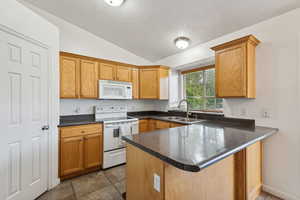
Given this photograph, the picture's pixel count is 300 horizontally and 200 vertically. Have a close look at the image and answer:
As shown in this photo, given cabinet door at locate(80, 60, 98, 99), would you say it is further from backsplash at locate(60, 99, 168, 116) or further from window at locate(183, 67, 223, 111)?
window at locate(183, 67, 223, 111)

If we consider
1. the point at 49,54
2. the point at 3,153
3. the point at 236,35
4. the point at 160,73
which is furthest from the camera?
the point at 160,73

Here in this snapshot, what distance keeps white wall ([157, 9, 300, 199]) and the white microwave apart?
2.46 metres

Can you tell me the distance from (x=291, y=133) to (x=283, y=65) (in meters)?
0.91

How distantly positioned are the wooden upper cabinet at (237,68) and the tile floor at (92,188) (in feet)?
4.89

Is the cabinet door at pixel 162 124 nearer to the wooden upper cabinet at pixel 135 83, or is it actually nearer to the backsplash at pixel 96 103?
the backsplash at pixel 96 103

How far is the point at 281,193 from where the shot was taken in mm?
1822

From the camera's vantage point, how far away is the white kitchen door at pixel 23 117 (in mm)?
1545

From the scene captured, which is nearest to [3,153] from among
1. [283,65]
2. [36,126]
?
[36,126]

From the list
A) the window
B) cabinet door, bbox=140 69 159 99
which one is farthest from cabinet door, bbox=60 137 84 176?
the window

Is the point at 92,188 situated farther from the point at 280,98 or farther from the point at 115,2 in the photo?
the point at 280,98

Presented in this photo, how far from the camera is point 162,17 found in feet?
7.47

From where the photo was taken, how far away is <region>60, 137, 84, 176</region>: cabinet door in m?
2.25

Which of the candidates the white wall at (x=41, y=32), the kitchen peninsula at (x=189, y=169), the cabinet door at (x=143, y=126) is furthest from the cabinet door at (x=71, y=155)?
the kitchen peninsula at (x=189, y=169)

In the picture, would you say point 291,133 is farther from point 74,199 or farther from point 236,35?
point 74,199
